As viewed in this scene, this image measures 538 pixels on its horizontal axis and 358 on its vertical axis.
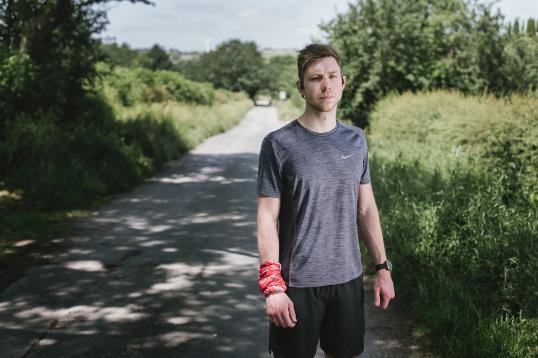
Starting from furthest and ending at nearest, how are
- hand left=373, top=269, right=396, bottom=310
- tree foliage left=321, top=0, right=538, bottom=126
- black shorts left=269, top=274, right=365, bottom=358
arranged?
tree foliage left=321, top=0, right=538, bottom=126 < hand left=373, top=269, right=396, bottom=310 < black shorts left=269, top=274, right=365, bottom=358

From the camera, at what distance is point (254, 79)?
Result: 3772 inches

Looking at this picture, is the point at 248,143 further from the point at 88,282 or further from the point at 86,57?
the point at 88,282

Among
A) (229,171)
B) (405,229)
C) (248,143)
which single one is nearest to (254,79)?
(248,143)

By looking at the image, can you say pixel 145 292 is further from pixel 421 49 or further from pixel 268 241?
pixel 421 49

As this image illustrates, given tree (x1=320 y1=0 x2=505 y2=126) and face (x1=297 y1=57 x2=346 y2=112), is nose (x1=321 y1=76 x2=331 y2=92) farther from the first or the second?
tree (x1=320 y1=0 x2=505 y2=126)

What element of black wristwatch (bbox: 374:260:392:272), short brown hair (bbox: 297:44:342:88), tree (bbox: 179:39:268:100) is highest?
tree (bbox: 179:39:268:100)

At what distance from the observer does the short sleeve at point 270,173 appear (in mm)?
2248

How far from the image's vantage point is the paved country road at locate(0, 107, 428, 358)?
4117 millimetres

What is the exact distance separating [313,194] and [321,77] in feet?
1.68

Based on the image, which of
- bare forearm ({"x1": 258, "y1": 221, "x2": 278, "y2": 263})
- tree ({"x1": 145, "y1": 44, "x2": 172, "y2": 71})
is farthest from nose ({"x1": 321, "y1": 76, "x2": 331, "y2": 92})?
tree ({"x1": 145, "y1": 44, "x2": 172, "y2": 71})

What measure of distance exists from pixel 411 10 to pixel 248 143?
8712mm

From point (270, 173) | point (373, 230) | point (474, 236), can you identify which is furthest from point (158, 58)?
point (270, 173)

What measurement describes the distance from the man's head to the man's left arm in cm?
49

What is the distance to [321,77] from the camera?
7.34 ft
